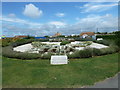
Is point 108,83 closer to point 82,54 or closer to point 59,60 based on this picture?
point 59,60

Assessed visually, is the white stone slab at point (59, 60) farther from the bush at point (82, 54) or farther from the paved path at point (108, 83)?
the paved path at point (108, 83)

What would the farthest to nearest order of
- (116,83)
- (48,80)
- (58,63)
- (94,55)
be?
(94,55) → (58,63) → (48,80) → (116,83)

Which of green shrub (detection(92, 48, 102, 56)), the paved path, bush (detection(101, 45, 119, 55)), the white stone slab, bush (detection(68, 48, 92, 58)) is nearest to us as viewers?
the paved path

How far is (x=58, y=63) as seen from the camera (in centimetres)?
606

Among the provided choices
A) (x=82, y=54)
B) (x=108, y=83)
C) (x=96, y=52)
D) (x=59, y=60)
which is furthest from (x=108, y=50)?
(x=108, y=83)

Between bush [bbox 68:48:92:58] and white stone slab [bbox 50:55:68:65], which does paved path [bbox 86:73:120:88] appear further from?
bush [bbox 68:48:92:58]

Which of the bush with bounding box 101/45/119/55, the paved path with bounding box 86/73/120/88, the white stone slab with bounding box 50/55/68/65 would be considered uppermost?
the bush with bounding box 101/45/119/55

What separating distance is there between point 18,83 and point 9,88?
358mm

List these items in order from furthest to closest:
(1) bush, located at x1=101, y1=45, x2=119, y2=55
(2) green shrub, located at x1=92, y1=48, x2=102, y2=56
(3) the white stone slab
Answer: (1) bush, located at x1=101, y1=45, x2=119, y2=55 < (2) green shrub, located at x1=92, y1=48, x2=102, y2=56 < (3) the white stone slab

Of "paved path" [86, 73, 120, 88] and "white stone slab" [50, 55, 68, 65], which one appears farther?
"white stone slab" [50, 55, 68, 65]

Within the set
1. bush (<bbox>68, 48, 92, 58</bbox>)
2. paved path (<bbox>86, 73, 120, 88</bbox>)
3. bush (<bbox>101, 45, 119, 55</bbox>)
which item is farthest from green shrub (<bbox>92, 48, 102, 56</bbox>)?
paved path (<bbox>86, 73, 120, 88</bbox>)

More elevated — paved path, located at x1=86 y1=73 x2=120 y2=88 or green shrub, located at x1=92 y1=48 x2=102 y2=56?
green shrub, located at x1=92 y1=48 x2=102 y2=56

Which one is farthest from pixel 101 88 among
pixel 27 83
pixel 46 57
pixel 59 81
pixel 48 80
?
pixel 46 57

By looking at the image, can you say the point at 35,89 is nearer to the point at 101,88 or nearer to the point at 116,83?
the point at 101,88
